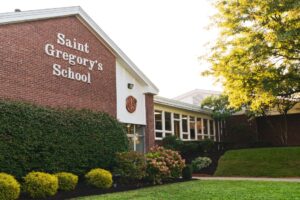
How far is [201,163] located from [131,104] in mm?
5748

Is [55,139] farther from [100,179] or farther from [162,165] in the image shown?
[162,165]

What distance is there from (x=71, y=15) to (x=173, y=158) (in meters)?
7.50

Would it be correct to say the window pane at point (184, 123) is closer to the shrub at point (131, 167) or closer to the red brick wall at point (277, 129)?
the red brick wall at point (277, 129)

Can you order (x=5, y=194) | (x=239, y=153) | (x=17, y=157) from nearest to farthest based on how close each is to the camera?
1. (x=5, y=194)
2. (x=17, y=157)
3. (x=239, y=153)

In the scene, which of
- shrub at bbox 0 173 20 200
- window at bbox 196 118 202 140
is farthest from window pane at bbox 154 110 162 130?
shrub at bbox 0 173 20 200

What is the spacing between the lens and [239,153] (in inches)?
890

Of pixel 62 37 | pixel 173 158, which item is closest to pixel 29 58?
pixel 62 37

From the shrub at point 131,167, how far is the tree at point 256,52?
721cm

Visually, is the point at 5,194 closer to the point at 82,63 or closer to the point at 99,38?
the point at 82,63

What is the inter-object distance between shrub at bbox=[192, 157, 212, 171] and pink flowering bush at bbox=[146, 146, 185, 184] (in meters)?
5.40

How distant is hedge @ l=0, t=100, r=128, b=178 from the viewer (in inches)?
482

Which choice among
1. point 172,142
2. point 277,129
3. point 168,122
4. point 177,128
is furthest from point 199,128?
point 277,129

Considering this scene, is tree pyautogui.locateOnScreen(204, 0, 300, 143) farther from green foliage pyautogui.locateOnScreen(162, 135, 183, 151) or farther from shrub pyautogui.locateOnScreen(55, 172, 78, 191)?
shrub pyautogui.locateOnScreen(55, 172, 78, 191)

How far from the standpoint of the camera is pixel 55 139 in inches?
546
